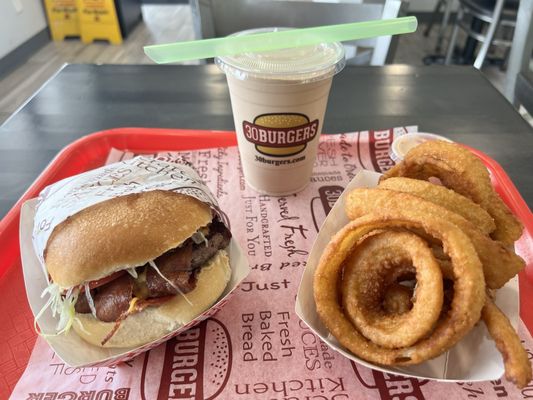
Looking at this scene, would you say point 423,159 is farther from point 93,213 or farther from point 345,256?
point 93,213

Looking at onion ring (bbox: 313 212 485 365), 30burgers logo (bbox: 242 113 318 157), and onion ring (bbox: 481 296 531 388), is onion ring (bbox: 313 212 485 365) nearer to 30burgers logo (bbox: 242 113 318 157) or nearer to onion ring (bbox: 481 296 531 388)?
onion ring (bbox: 481 296 531 388)

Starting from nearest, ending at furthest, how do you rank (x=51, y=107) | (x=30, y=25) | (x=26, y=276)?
(x=26, y=276)
(x=51, y=107)
(x=30, y=25)

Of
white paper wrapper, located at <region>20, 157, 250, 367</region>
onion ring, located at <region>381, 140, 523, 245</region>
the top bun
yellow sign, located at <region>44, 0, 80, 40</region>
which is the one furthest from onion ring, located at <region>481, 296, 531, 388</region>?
yellow sign, located at <region>44, 0, 80, 40</region>

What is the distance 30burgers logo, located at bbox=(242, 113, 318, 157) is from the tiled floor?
3.04m

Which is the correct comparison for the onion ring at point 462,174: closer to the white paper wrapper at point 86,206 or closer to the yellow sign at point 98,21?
the white paper wrapper at point 86,206

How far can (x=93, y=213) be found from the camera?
0.95 meters

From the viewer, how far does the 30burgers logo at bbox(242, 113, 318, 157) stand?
121cm

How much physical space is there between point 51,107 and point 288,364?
1.44 meters

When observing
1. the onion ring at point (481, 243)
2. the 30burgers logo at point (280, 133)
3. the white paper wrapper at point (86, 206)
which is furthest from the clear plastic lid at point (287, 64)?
the onion ring at point (481, 243)

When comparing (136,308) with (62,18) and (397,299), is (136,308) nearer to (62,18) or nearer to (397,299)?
(397,299)

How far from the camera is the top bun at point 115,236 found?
2.96 ft

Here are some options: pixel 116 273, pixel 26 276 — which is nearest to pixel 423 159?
pixel 116 273

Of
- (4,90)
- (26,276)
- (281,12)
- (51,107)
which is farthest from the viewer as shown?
(4,90)

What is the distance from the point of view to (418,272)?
82 centimetres
